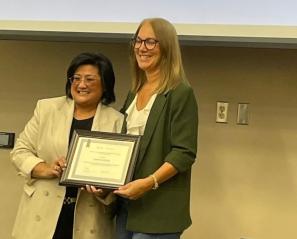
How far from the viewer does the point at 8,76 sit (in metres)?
2.82

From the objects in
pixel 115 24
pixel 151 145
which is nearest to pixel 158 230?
pixel 151 145

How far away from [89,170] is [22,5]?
3.50ft

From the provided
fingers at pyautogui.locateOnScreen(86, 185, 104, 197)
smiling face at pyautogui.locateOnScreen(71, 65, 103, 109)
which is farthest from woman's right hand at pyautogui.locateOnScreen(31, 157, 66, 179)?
smiling face at pyautogui.locateOnScreen(71, 65, 103, 109)

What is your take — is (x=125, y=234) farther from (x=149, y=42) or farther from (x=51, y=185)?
(x=149, y=42)

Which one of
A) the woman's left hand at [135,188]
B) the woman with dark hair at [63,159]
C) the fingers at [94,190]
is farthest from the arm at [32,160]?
the woman's left hand at [135,188]

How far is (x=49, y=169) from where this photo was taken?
5.92 feet

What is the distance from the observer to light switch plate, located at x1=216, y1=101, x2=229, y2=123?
2547mm

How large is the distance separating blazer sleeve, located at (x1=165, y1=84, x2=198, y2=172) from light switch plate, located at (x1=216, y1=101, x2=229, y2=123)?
853 mm

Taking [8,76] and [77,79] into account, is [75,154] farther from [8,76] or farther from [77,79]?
[8,76]

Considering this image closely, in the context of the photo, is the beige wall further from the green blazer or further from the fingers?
the fingers

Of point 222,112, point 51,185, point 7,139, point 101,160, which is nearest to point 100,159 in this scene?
point 101,160

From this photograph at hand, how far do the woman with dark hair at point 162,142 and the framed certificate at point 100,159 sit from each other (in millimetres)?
38

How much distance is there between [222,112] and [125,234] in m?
1.00

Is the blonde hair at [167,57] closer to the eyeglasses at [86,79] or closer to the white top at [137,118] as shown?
the white top at [137,118]
